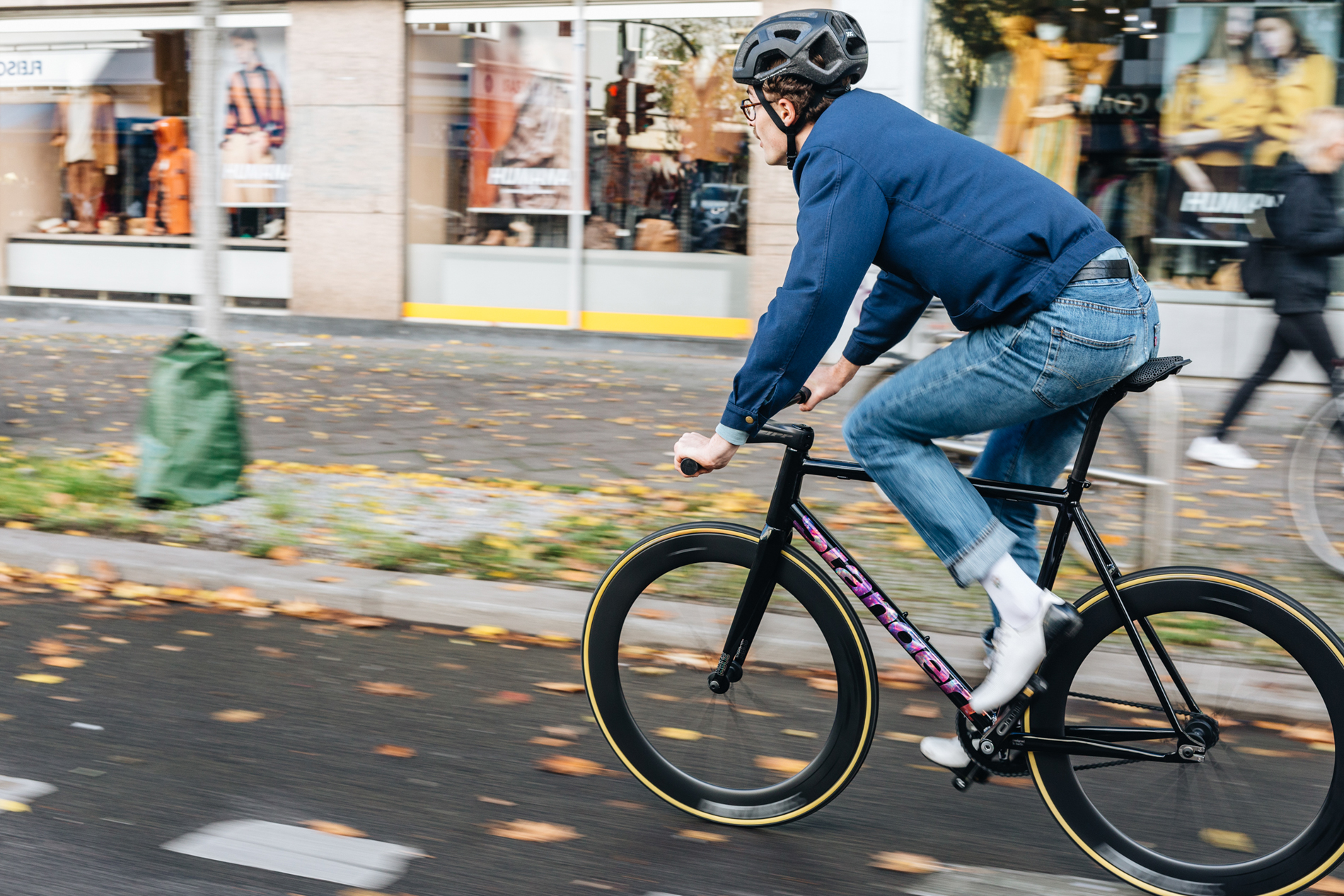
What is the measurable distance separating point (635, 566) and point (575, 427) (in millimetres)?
5298

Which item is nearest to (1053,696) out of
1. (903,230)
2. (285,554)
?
(903,230)

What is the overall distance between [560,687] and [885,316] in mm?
1684

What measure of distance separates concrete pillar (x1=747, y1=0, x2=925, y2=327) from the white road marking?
8.31 meters

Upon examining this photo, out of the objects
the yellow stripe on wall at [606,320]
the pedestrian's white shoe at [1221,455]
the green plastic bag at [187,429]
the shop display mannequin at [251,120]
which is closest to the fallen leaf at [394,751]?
the green plastic bag at [187,429]

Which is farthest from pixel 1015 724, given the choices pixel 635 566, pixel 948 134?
pixel 948 134

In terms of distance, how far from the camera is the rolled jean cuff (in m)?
2.73

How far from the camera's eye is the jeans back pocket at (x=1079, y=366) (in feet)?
8.54

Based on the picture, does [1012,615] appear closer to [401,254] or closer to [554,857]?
[554,857]

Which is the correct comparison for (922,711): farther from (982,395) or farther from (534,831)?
(982,395)

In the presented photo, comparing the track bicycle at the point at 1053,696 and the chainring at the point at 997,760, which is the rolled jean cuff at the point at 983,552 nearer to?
the track bicycle at the point at 1053,696

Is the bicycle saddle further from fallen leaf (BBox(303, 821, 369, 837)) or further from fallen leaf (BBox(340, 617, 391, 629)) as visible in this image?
fallen leaf (BBox(340, 617, 391, 629))

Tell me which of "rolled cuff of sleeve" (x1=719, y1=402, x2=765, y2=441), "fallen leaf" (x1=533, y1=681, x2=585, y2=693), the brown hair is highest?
the brown hair

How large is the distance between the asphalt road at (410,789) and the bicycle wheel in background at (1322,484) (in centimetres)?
211

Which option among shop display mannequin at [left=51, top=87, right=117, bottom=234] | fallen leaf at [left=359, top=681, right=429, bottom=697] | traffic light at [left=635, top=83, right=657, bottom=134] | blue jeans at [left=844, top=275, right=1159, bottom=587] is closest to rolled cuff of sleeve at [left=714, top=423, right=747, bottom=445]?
blue jeans at [left=844, top=275, right=1159, bottom=587]
